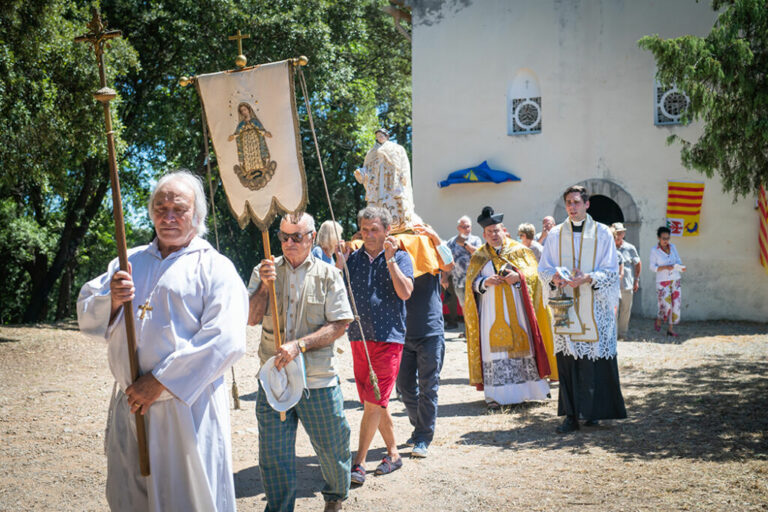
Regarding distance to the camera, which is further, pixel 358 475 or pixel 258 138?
pixel 358 475

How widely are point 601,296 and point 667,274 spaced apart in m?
7.16

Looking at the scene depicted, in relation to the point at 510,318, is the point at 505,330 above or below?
below

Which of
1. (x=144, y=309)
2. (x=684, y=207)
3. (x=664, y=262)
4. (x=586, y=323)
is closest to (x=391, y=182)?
(x=586, y=323)

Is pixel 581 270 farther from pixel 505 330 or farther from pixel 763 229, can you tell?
pixel 763 229

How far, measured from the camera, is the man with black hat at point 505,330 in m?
7.61

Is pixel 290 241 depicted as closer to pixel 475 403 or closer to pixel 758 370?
pixel 475 403

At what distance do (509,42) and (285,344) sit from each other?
556 inches

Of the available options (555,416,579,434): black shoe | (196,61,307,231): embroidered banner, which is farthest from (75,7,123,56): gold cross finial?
(555,416,579,434): black shoe

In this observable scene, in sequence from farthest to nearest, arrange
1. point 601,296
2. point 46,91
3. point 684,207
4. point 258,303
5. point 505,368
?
point 684,207, point 46,91, point 505,368, point 601,296, point 258,303

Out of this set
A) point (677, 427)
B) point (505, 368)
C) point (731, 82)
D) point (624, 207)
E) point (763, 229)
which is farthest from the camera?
point (624, 207)

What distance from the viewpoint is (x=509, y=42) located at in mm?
16625

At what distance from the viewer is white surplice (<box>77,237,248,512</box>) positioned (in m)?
3.06

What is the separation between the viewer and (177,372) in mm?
3016

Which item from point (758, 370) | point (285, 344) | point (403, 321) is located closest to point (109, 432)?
point (285, 344)
